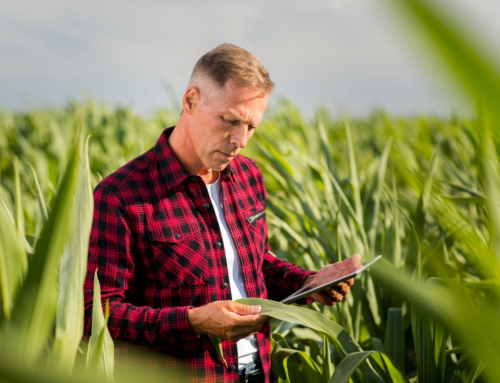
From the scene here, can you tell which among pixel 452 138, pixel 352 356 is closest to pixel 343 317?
pixel 352 356

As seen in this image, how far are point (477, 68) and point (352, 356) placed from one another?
750 mm

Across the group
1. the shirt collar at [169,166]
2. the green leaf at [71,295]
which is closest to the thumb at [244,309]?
the shirt collar at [169,166]

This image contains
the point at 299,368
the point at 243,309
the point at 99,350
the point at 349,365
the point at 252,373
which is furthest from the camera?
the point at 299,368

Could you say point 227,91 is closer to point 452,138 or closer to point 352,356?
point 352,356

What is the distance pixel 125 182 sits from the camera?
3.72 feet

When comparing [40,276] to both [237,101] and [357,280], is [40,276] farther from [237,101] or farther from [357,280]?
[357,280]

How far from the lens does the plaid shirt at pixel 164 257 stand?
3.52 feet

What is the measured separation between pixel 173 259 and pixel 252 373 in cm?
29

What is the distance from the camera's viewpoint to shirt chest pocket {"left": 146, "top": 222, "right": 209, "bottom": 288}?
113cm

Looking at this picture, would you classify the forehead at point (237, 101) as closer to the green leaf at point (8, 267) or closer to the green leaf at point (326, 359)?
the green leaf at point (326, 359)

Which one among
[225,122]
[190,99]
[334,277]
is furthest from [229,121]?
[334,277]

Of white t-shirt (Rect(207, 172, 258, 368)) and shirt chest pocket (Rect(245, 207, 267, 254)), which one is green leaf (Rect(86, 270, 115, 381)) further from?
shirt chest pocket (Rect(245, 207, 267, 254))

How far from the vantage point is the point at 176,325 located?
3.41 ft

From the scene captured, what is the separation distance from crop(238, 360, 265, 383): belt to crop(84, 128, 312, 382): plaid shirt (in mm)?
20
